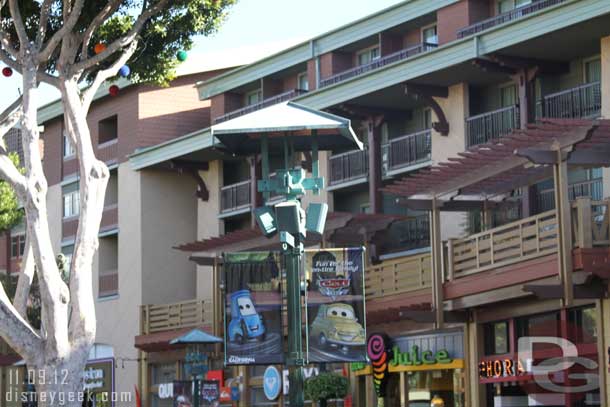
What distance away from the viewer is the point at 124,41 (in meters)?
29.0

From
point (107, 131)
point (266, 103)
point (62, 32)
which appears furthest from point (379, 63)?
point (107, 131)

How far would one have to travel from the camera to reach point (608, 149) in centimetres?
2497

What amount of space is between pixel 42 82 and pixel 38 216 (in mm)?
3780

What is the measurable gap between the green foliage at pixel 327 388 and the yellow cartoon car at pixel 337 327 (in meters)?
12.8

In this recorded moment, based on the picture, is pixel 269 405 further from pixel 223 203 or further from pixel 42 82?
pixel 42 82

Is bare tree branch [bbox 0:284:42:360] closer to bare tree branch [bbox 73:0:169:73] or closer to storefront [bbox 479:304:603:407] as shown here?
bare tree branch [bbox 73:0:169:73]

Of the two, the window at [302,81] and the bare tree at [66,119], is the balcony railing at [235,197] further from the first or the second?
the bare tree at [66,119]

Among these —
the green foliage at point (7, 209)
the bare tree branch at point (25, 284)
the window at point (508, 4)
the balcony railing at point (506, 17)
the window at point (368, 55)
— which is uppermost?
the window at point (368, 55)

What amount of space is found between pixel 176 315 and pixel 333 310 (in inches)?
1011

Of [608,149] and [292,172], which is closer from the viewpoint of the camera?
[292,172]

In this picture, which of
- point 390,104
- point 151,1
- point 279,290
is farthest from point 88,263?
point 390,104

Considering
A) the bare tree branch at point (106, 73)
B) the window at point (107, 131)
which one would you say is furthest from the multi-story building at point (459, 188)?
the bare tree branch at point (106, 73)

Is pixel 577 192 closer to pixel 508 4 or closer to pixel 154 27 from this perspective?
pixel 508 4

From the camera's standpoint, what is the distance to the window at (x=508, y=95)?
111ft
